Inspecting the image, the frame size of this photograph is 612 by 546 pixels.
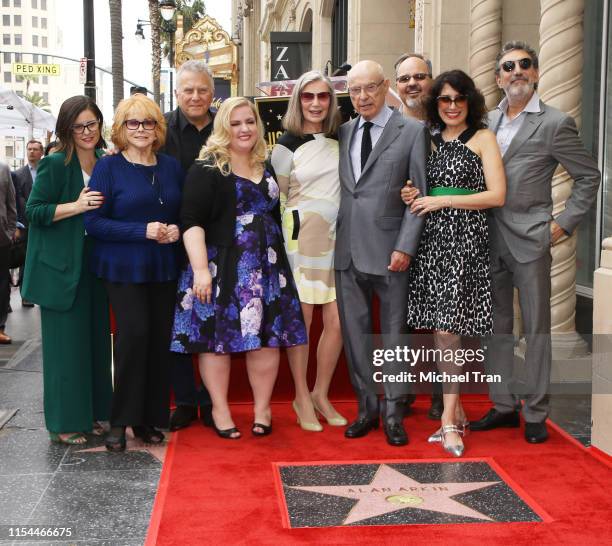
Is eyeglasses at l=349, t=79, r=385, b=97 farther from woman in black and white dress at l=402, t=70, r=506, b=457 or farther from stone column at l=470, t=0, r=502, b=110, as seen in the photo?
stone column at l=470, t=0, r=502, b=110

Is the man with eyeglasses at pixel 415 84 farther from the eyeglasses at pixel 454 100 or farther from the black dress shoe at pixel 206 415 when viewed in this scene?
the black dress shoe at pixel 206 415

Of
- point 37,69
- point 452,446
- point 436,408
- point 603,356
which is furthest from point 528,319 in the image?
point 37,69

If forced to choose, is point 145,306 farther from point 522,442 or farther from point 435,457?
point 522,442

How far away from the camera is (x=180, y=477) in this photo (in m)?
4.68

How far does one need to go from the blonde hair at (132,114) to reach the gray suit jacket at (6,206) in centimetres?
453

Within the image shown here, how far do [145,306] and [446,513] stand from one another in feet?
7.05

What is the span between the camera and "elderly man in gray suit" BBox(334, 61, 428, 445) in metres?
5.18

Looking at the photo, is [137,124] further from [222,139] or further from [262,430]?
[262,430]

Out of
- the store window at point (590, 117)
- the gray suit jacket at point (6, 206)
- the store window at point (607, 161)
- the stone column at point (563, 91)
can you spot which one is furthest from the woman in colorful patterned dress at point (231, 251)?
the gray suit jacket at point (6, 206)

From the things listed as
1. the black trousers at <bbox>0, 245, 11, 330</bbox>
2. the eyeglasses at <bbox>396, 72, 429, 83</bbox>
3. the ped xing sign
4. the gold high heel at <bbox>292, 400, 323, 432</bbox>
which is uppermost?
the ped xing sign

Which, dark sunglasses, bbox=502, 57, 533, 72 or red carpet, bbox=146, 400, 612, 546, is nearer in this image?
red carpet, bbox=146, 400, 612, 546

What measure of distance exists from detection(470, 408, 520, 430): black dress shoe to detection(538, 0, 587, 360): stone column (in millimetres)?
1750

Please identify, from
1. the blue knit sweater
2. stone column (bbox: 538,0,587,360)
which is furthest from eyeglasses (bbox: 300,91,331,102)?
stone column (bbox: 538,0,587,360)

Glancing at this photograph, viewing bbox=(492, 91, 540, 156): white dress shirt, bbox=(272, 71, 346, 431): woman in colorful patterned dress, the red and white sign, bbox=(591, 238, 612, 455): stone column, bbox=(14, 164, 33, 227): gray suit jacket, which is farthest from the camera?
the red and white sign
